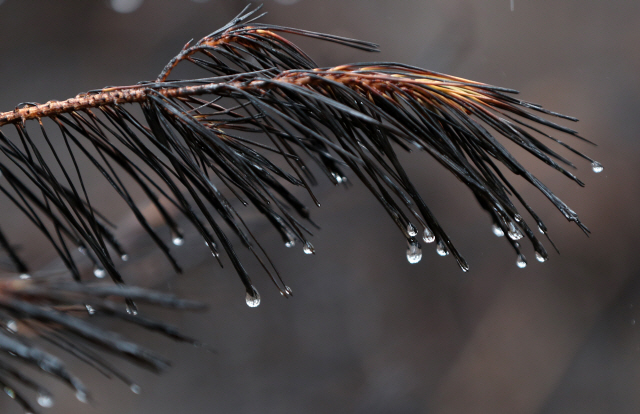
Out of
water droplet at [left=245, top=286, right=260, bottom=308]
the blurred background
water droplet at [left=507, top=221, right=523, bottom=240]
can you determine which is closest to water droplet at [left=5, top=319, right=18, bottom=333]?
water droplet at [left=245, top=286, right=260, bottom=308]

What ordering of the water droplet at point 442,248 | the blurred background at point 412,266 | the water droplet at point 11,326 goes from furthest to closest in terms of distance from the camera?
1. the blurred background at point 412,266
2. the water droplet at point 442,248
3. the water droplet at point 11,326

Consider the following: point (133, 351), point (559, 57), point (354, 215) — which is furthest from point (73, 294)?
point (559, 57)

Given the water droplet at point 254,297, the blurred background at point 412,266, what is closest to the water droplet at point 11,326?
the water droplet at point 254,297

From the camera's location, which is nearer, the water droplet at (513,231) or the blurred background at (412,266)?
the water droplet at (513,231)

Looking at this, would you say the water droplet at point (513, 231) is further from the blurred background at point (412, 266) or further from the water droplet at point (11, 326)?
the blurred background at point (412, 266)

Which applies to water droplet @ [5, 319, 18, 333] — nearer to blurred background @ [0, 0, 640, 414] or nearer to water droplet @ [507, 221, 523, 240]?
water droplet @ [507, 221, 523, 240]

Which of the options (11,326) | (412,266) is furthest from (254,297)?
(412,266)

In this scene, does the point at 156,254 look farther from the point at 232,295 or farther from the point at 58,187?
the point at 58,187

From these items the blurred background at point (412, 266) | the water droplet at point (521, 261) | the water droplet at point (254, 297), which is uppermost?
the blurred background at point (412, 266)
